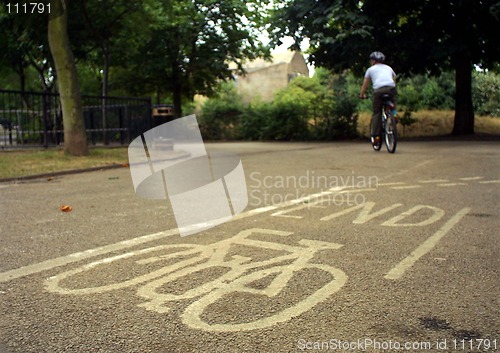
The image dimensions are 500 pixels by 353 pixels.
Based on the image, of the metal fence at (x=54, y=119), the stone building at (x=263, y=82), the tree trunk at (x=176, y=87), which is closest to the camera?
the metal fence at (x=54, y=119)

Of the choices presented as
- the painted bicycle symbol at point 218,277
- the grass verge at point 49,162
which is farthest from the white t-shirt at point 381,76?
the painted bicycle symbol at point 218,277

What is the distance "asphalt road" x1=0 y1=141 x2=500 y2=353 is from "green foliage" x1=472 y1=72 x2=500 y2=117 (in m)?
25.2

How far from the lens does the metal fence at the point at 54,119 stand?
1483cm

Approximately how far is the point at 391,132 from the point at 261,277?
849cm

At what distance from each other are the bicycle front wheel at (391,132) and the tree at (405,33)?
21.2ft

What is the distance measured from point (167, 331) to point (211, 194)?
13.7ft

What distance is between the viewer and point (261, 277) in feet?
9.73

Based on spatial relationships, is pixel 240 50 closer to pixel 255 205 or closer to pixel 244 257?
pixel 255 205

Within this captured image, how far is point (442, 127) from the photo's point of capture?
2177 centimetres

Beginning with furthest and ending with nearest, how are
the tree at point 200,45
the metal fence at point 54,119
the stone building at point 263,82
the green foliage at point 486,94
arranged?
the stone building at point 263,82
the green foliage at point 486,94
the tree at point 200,45
the metal fence at point 54,119

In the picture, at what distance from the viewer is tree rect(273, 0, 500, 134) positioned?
1705 centimetres
